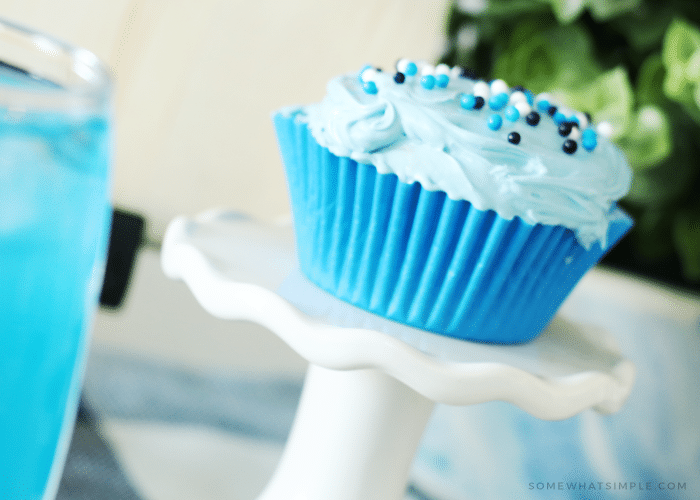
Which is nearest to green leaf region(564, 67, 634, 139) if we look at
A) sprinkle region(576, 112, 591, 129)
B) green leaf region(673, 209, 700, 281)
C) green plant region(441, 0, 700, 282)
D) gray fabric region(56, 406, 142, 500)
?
green plant region(441, 0, 700, 282)

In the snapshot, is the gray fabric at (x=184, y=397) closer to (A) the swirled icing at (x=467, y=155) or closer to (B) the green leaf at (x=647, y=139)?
(A) the swirled icing at (x=467, y=155)

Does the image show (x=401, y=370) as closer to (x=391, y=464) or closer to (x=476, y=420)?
(x=391, y=464)

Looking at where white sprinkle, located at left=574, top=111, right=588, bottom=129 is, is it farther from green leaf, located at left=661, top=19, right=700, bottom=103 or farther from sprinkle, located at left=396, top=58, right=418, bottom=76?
green leaf, located at left=661, top=19, right=700, bottom=103

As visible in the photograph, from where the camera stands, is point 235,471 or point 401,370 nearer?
point 401,370

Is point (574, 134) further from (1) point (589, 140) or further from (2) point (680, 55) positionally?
(2) point (680, 55)

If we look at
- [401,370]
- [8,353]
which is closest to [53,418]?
[8,353]

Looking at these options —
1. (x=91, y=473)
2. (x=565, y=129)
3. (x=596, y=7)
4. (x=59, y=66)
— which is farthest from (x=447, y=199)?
(x=596, y=7)

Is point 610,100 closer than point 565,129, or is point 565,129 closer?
point 565,129
